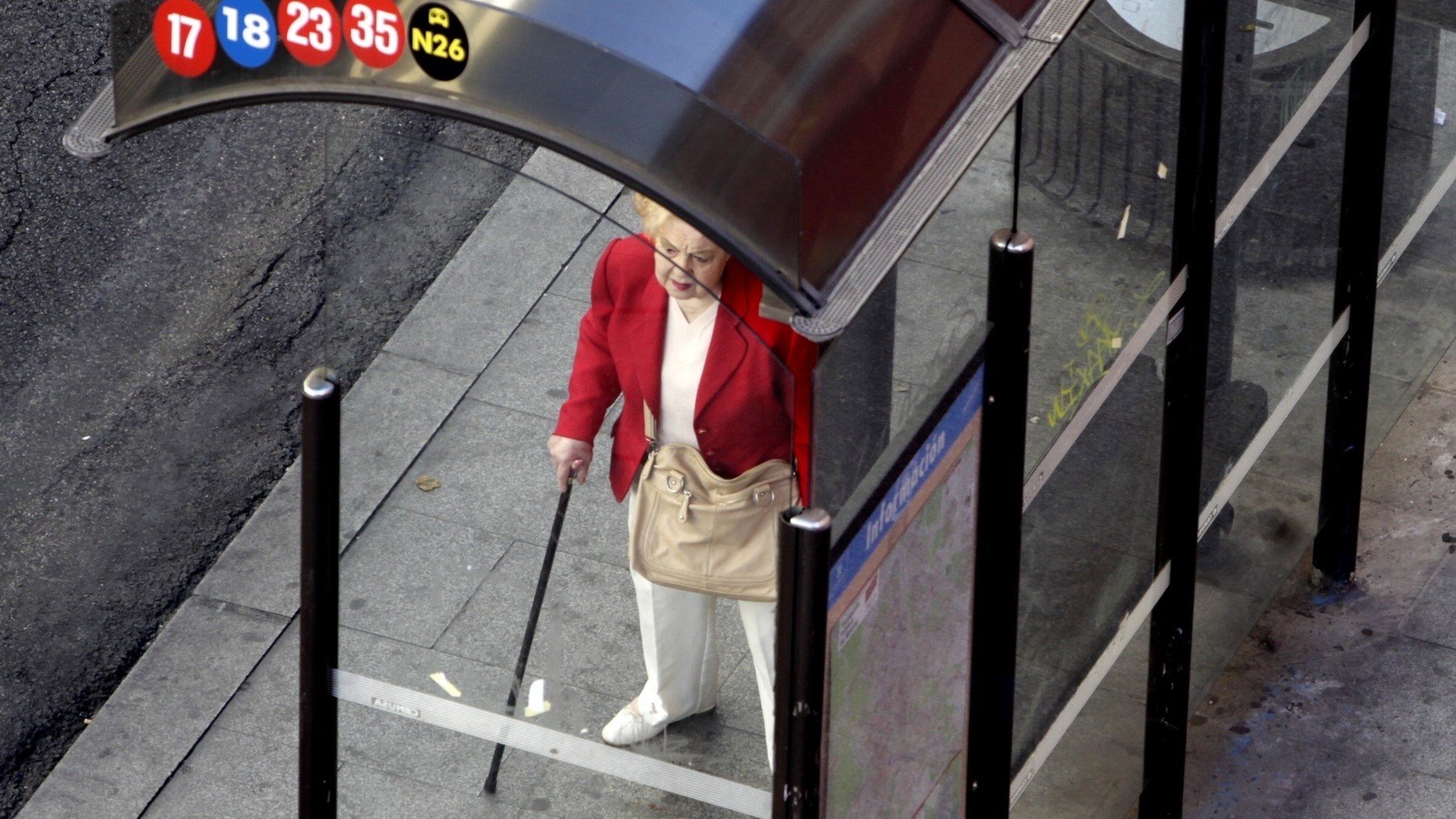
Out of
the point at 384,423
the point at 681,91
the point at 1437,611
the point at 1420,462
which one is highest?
the point at 681,91

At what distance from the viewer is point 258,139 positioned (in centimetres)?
783

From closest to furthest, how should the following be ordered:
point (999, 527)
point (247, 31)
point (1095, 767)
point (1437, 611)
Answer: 1. point (247, 31)
2. point (999, 527)
3. point (1095, 767)
4. point (1437, 611)

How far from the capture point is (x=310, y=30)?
103 inches

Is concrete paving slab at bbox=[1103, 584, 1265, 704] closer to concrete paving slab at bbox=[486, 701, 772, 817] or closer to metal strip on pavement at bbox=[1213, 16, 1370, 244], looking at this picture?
metal strip on pavement at bbox=[1213, 16, 1370, 244]

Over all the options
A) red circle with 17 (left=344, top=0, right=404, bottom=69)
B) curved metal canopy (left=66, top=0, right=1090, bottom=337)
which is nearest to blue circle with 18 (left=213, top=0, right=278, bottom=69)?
curved metal canopy (left=66, top=0, right=1090, bottom=337)

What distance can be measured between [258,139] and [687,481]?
5220 mm

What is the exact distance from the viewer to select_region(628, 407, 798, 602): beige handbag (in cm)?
306

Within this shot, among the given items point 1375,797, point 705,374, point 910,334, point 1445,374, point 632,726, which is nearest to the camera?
point 705,374

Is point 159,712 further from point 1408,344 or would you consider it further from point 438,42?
point 1408,344

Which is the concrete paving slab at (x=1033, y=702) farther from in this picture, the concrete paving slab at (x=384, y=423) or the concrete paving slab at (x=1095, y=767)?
the concrete paving slab at (x=384, y=423)

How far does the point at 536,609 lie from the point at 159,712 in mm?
2552

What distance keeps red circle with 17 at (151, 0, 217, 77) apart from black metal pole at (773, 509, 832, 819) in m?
1.04

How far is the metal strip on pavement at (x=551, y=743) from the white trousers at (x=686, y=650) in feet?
0.26

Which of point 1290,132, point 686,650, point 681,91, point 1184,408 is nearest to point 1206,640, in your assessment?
point 1184,408
